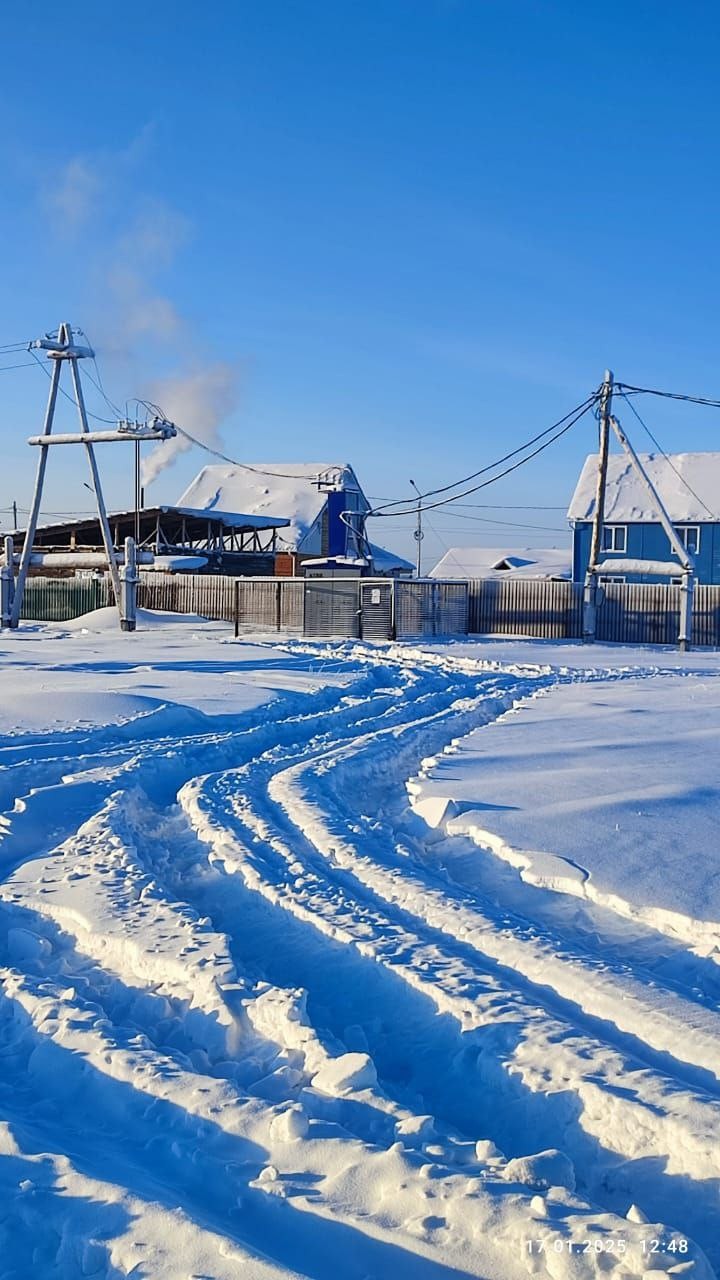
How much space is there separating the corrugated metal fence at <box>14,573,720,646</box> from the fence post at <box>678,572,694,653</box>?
2015 mm

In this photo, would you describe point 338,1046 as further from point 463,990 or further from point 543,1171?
point 543,1171

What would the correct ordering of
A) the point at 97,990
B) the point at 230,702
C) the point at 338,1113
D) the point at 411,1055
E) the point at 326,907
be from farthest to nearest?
1. the point at 230,702
2. the point at 326,907
3. the point at 97,990
4. the point at 411,1055
5. the point at 338,1113

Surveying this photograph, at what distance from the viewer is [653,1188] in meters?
3.35

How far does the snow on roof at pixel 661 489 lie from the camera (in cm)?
4788

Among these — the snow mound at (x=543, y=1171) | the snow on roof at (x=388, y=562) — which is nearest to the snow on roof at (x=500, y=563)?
the snow on roof at (x=388, y=562)

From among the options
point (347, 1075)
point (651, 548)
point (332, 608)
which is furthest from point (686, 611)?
point (347, 1075)

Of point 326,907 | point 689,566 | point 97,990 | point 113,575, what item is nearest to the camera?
point 97,990

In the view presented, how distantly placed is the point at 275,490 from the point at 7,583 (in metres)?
26.0

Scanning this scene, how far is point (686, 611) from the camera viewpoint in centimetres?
3016

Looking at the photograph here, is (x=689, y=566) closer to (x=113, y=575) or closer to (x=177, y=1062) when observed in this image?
(x=113, y=575)

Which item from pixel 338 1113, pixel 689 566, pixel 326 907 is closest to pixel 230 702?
pixel 326 907

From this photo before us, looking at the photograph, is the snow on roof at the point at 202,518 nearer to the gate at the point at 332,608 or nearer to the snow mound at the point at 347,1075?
the gate at the point at 332,608

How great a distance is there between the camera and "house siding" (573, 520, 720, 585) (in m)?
47.0

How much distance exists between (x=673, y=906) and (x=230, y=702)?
10.3 meters
